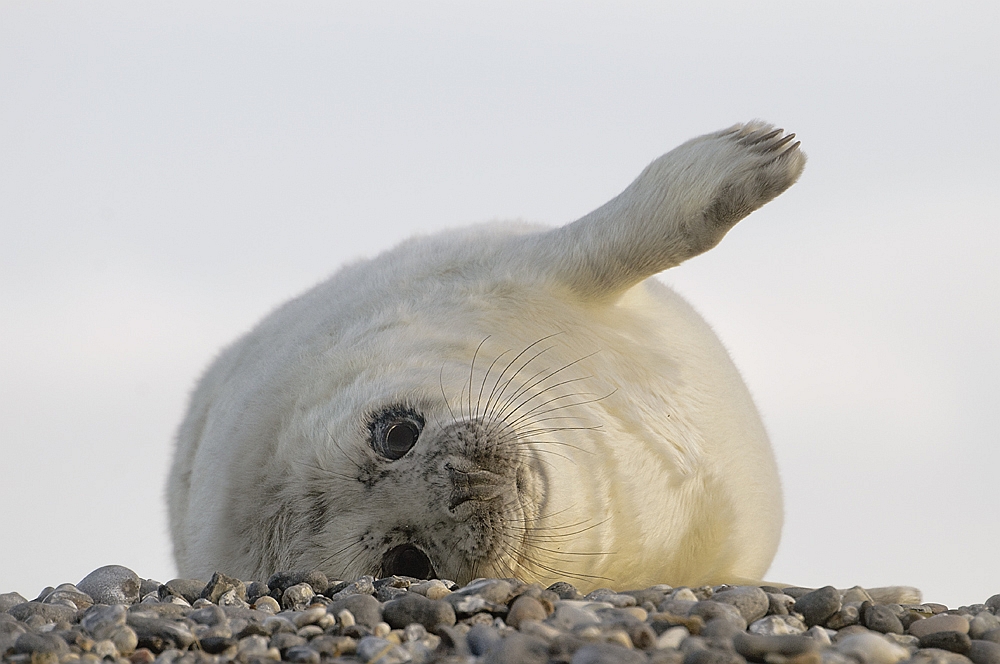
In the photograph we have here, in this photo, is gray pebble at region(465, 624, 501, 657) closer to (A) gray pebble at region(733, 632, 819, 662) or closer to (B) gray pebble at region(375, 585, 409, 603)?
(A) gray pebble at region(733, 632, 819, 662)

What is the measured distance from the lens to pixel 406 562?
11.3ft

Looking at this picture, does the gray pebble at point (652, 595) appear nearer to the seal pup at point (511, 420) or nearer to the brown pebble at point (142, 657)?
the seal pup at point (511, 420)

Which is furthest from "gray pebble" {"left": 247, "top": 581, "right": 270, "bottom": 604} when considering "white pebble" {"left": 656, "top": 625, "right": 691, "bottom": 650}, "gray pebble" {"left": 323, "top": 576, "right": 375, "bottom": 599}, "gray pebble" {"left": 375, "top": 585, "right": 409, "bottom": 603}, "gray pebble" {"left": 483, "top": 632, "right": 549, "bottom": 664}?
"white pebble" {"left": 656, "top": 625, "right": 691, "bottom": 650}

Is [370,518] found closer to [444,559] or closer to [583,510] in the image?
[444,559]

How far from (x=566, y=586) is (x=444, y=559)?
474 millimetres

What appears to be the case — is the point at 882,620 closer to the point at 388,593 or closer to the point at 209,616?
the point at 388,593

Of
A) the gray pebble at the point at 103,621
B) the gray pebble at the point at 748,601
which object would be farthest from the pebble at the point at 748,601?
the gray pebble at the point at 103,621

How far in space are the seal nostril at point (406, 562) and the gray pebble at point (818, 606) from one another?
1117mm

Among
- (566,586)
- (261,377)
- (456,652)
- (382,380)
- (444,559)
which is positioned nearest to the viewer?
(456,652)

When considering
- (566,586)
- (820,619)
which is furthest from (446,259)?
(820,619)

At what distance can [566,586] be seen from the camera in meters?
3.02

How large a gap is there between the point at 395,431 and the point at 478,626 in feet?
3.91

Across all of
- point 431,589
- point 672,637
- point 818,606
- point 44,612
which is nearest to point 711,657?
point 672,637

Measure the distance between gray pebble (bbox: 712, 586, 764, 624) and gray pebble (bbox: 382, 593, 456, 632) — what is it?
70cm
